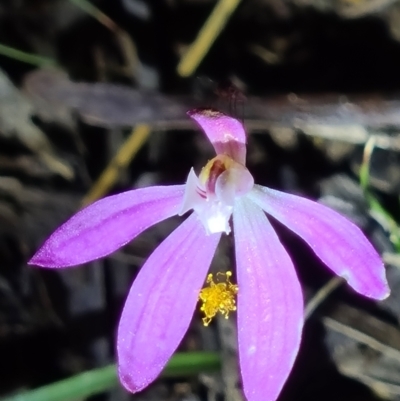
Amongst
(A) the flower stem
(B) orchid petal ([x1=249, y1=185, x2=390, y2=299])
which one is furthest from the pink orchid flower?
(A) the flower stem

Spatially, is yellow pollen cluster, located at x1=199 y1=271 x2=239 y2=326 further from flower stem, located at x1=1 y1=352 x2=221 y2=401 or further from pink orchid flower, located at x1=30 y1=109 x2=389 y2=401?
flower stem, located at x1=1 y1=352 x2=221 y2=401

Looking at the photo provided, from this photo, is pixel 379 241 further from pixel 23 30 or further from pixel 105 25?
pixel 23 30

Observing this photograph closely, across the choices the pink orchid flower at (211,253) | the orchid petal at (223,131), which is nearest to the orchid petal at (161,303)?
the pink orchid flower at (211,253)

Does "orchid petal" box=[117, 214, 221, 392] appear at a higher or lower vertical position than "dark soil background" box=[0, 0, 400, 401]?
lower

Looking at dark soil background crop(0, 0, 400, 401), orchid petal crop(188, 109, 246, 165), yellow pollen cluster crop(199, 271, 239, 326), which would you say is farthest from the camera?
dark soil background crop(0, 0, 400, 401)

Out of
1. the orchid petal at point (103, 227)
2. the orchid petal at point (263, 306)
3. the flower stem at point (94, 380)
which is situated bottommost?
the orchid petal at point (263, 306)

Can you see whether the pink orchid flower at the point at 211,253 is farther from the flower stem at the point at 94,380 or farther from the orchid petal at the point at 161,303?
the flower stem at the point at 94,380

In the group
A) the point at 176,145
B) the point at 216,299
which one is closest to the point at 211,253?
the point at 216,299
